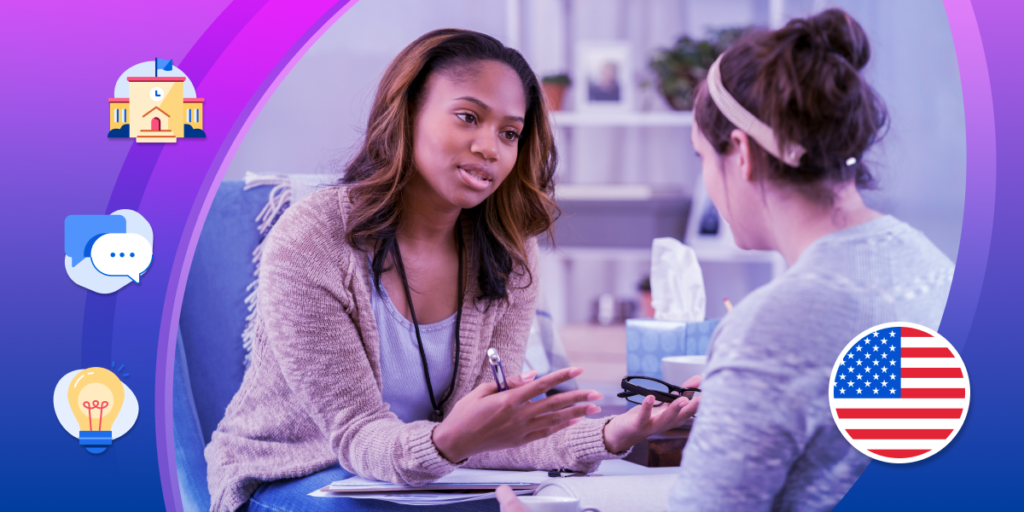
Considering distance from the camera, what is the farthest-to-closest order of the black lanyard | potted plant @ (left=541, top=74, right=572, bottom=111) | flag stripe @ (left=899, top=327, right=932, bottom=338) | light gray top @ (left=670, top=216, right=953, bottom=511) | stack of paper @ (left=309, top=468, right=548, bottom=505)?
1. potted plant @ (left=541, top=74, right=572, bottom=111)
2. the black lanyard
3. stack of paper @ (left=309, top=468, right=548, bottom=505)
4. flag stripe @ (left=899, top=327, right=932, bottom=338)
5. light gray top @ (left=670, top=216, right=953, bottom=511)

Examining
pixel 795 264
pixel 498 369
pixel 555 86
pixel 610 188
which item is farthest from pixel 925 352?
pixel 555 86

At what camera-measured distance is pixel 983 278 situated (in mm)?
777

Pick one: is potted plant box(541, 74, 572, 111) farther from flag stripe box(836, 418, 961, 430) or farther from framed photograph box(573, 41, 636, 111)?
flag stripe box(836, 418, 961, 430)

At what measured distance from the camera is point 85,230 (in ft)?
3.23

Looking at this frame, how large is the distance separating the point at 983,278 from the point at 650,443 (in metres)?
0.49

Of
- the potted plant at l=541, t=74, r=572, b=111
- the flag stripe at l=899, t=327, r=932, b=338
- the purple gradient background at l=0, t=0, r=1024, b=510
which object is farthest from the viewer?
the potted plant at l=541, t=74, r=572, b=111

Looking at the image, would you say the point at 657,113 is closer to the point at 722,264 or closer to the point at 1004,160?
the point at 722,264

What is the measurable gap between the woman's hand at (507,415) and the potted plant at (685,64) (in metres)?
1.69

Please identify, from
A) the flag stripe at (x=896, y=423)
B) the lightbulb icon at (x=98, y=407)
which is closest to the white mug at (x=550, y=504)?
the flag stripe at (x=896, y=423)

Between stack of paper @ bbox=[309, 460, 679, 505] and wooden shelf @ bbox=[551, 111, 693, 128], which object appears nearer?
stack of paper @ bbox=[309, 460, 679, 505]

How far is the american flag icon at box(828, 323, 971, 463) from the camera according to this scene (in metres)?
0.66

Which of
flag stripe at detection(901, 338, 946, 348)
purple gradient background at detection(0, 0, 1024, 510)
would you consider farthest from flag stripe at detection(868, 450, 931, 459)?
purple gradient background at detection(0, 0, 1024, 510)

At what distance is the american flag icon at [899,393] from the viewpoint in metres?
0.66

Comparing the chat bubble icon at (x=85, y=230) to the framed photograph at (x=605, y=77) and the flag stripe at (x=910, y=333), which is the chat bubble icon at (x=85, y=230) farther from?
the framed photograph at (x=605, y=77)
